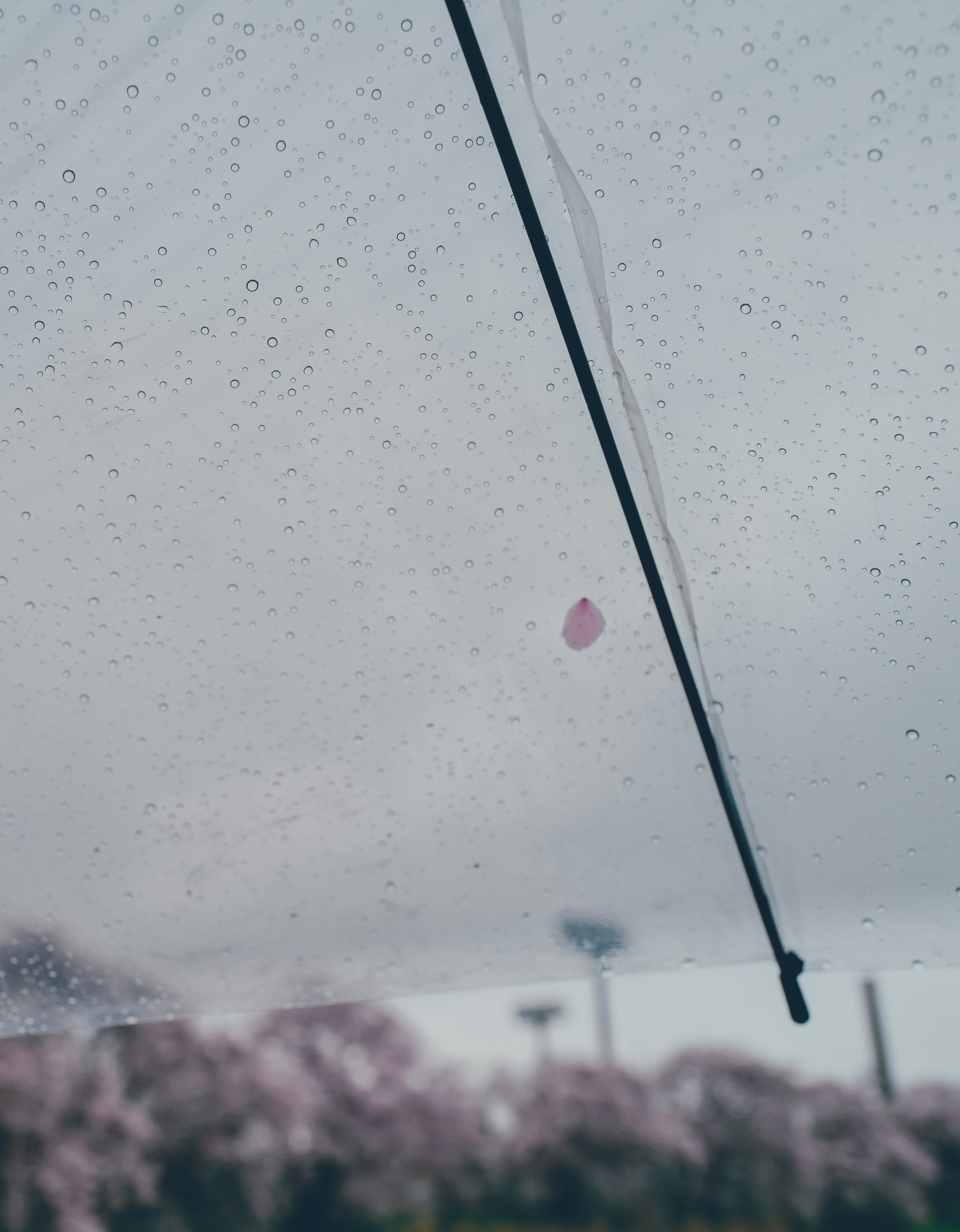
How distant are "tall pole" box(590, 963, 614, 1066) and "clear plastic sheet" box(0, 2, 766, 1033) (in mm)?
6586

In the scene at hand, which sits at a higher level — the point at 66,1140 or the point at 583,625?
the point at 583,625

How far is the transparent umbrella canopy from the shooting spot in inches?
43.9

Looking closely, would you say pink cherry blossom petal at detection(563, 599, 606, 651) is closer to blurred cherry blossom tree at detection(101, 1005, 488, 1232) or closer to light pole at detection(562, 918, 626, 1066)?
light pole at detection(562, 918, 626, 1066)

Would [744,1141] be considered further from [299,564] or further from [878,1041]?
[299,564]

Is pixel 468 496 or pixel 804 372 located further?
pixel 468 496

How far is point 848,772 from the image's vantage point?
1326 mm

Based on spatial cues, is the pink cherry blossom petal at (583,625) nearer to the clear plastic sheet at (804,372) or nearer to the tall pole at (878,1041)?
the clear plastic sheet at (804,372)

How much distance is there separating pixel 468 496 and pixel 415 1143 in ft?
23.7

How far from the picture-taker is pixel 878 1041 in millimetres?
7902

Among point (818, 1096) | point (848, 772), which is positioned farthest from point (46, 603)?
point (818, 1096)

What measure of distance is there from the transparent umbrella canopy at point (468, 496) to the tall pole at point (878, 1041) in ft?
24.1

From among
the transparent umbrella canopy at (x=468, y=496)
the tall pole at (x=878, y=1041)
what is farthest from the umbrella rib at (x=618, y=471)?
the tall pole at (x=878, y=1041)

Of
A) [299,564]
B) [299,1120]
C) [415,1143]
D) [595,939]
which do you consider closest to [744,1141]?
[415,1143]

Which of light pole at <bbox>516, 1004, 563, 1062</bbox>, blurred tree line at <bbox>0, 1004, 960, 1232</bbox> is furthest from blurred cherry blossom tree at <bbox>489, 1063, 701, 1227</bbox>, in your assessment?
light pole at <bbox>516, 1004, 563, 1062</bbox>
